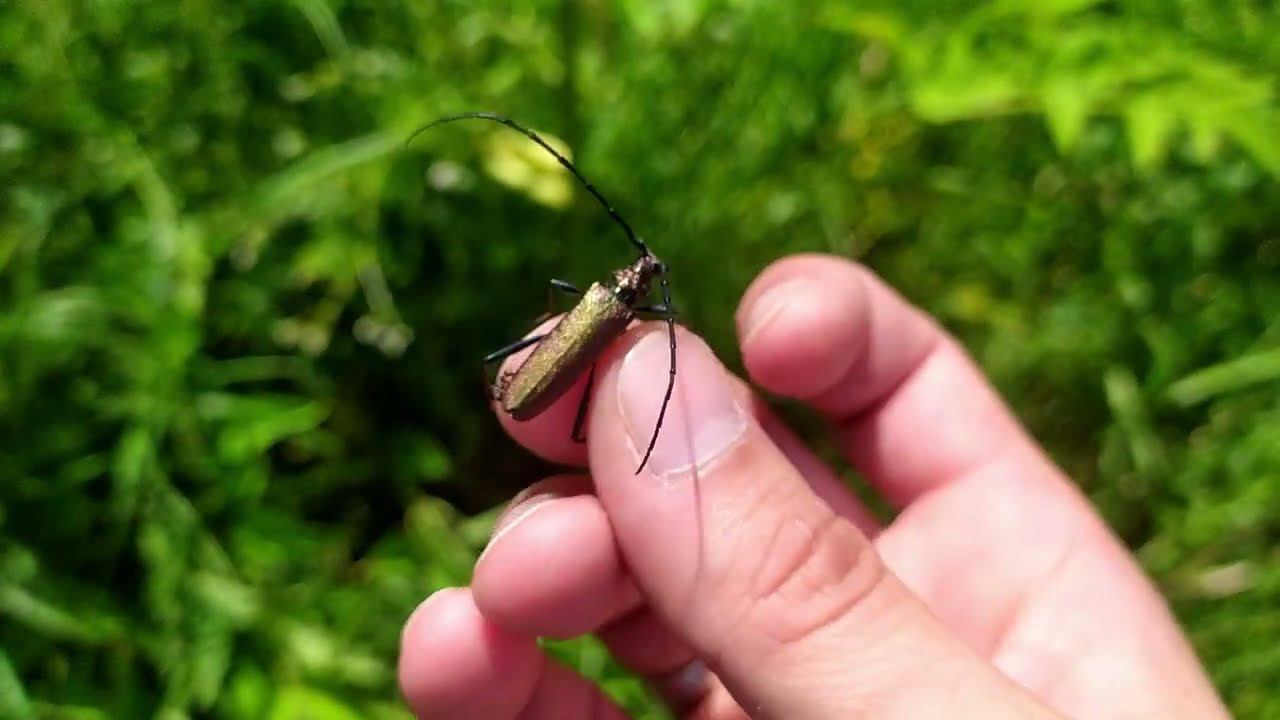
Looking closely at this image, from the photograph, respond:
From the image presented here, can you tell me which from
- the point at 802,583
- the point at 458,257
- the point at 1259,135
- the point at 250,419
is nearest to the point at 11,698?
the point at 250,419

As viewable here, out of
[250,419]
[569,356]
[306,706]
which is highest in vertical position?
[569,356]

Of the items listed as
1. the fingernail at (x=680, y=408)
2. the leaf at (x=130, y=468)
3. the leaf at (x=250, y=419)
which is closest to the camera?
the fingernail at (x=680, y=408)

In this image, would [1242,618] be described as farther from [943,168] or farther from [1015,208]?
[943,168]

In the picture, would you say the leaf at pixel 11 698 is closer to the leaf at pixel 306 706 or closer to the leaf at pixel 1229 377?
the leaf at pixel 306 706

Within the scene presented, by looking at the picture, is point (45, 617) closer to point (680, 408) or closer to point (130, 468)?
point (130, 468)

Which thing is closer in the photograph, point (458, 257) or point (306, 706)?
point (306, 706)

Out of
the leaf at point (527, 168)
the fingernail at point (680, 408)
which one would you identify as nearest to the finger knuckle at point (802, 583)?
the fingernail at point (680, 408)
